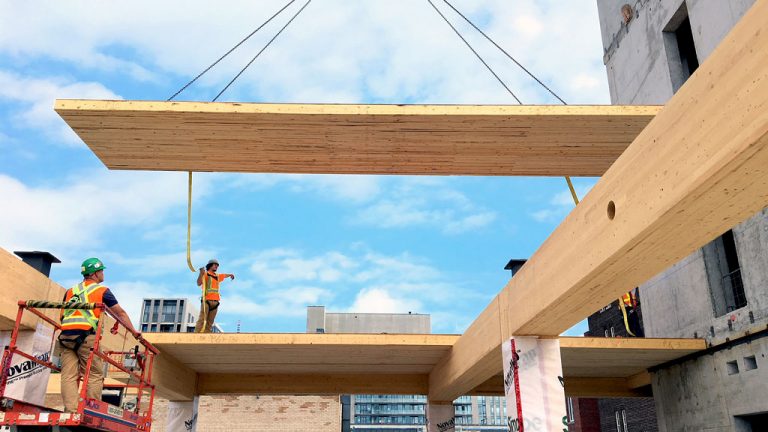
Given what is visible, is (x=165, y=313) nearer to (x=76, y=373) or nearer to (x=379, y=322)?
(x=379, y=322)

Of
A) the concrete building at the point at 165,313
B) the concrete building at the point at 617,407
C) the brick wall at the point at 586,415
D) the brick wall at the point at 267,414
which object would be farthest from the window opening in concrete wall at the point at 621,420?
the concrete building at the point at 165,313

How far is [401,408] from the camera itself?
147 m

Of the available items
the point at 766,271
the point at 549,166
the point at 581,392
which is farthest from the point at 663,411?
the point at 549,166

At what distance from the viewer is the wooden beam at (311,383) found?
16.0 meters

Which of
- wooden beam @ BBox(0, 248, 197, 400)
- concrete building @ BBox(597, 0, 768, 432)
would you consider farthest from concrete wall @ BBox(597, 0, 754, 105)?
wooden beam @ BBox(0, 248, 197, 400)

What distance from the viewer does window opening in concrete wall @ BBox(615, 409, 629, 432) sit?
21.2 metres

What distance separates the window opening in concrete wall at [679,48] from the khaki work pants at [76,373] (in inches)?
509

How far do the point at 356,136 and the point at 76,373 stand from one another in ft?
15.1

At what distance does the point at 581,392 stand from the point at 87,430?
12516 mm

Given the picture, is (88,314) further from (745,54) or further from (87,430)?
(745,54)

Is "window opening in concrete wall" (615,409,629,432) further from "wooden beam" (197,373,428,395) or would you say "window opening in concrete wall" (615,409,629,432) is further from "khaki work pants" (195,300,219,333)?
"khaki work pants" (195,300,219,333)

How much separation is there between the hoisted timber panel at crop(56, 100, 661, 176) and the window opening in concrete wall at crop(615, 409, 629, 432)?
1338cm

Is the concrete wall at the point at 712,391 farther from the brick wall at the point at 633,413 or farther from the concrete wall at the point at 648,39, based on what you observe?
the concrete wall at the point at 648,39

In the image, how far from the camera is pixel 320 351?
43.0 feet
